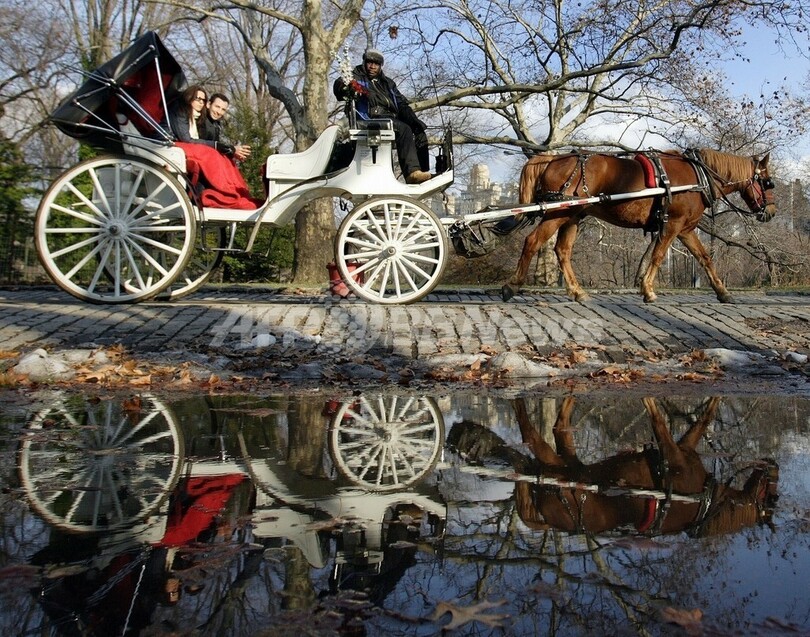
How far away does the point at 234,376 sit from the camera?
7.09m

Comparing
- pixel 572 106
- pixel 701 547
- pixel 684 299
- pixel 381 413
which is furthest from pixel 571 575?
pixel 572 106

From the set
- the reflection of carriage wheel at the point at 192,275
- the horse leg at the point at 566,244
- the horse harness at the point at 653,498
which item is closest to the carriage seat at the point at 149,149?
the reflection of carriage wheel at the point at 192,275

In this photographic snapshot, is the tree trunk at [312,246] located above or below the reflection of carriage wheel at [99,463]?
above

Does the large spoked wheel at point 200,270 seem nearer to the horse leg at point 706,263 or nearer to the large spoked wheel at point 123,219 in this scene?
the large spoked wheel at point 123,219

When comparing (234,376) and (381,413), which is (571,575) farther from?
(234,376)

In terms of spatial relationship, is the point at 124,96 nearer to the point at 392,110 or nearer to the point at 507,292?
the point at 392,110

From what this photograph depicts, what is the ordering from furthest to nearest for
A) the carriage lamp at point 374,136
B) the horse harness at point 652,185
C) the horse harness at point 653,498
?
1. the horse harness at point 652,185
2. the carriage lamp at point 374,136
3. the horse harness at point 653,498

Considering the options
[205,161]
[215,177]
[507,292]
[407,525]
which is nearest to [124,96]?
[205,161]

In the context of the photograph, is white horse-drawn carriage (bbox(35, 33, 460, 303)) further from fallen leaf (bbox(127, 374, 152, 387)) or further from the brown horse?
fallen leaf (bbox(127, 374, 152, 387))

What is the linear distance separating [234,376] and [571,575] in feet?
15.3

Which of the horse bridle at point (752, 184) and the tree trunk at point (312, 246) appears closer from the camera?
the horse bridle at point (752, 184)

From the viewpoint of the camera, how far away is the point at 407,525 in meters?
3.27

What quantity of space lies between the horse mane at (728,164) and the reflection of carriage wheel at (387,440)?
7229 millimetres

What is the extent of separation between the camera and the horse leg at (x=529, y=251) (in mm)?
11258
